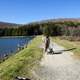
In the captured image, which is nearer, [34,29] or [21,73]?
[21,73]

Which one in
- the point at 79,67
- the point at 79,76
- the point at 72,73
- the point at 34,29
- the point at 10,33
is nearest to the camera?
the point at 79,76

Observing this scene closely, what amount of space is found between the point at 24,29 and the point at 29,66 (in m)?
167

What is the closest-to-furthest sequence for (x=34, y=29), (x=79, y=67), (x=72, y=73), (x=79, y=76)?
(x=79, y=76) < (x=72, y=73) < (x=79, y=67) < (x=34, y=29)

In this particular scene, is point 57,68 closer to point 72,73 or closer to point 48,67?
point 48,67

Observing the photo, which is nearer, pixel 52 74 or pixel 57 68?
pixel 52 74

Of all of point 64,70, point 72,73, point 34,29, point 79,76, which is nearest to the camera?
point 79,76

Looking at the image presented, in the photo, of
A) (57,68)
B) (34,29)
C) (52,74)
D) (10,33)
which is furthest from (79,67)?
(10,33)

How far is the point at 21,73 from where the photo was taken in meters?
17.4

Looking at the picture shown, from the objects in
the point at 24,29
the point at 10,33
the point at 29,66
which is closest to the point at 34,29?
the point at 24,29

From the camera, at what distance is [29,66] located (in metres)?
20.3

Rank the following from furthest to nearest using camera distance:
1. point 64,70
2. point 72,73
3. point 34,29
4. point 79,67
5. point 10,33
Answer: point 10,33, point 34,29, point 79,67, point 64,70, point 72,73

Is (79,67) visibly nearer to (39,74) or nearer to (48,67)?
(48,67)

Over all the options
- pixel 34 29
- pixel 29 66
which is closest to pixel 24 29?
pixel 34 29

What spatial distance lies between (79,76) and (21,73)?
3598 mm
